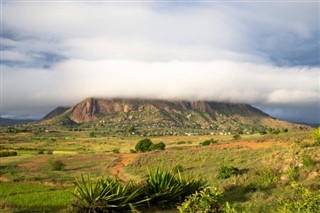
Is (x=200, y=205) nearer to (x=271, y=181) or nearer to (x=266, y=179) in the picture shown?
(x=271, y=181)

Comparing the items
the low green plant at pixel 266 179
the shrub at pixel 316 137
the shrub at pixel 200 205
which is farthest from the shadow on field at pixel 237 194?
the shrub at pixel 316 137

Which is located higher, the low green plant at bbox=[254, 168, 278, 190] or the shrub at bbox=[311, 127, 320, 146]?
the shrub at bbox=[311, 127, 320, 146]

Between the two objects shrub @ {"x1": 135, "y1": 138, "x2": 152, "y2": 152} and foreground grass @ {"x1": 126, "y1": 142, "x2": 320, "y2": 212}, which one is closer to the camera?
foreground grass @ {"x1": 126, "y1": 142, "x2": 320, "y2": 212}

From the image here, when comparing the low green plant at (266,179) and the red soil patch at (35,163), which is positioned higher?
the low green plant at (266,179)

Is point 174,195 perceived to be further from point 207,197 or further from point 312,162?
point 312,162

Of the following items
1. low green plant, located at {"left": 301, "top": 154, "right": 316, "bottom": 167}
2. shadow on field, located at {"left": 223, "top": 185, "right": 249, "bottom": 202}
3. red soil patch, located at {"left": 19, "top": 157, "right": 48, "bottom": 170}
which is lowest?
red soil patch, located at {"left": 19, "top": 157, "right": 48, "bottom": 170}

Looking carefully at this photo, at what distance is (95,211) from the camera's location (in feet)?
47.2

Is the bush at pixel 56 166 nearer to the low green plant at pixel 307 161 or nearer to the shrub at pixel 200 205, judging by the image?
the low green plant at pixel 307 161

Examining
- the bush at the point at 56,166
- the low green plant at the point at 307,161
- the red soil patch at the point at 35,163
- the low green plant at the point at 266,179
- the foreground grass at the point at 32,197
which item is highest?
the low green plant at the point at 307,161

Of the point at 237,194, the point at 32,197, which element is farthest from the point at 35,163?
the point at 237,194

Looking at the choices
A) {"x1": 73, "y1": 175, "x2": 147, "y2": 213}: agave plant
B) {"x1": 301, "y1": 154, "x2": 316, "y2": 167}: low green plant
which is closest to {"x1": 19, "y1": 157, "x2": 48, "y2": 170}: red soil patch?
{"x1": 73, "y1": 175, "x2": 147, "y2": 213}: agave plant

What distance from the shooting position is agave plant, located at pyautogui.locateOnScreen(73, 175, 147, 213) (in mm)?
14609

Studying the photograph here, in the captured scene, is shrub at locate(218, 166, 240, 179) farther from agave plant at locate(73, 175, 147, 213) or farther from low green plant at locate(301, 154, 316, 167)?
agave plant at locate(73, 175, 147, 213)

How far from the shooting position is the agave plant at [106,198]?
14.6 meters
